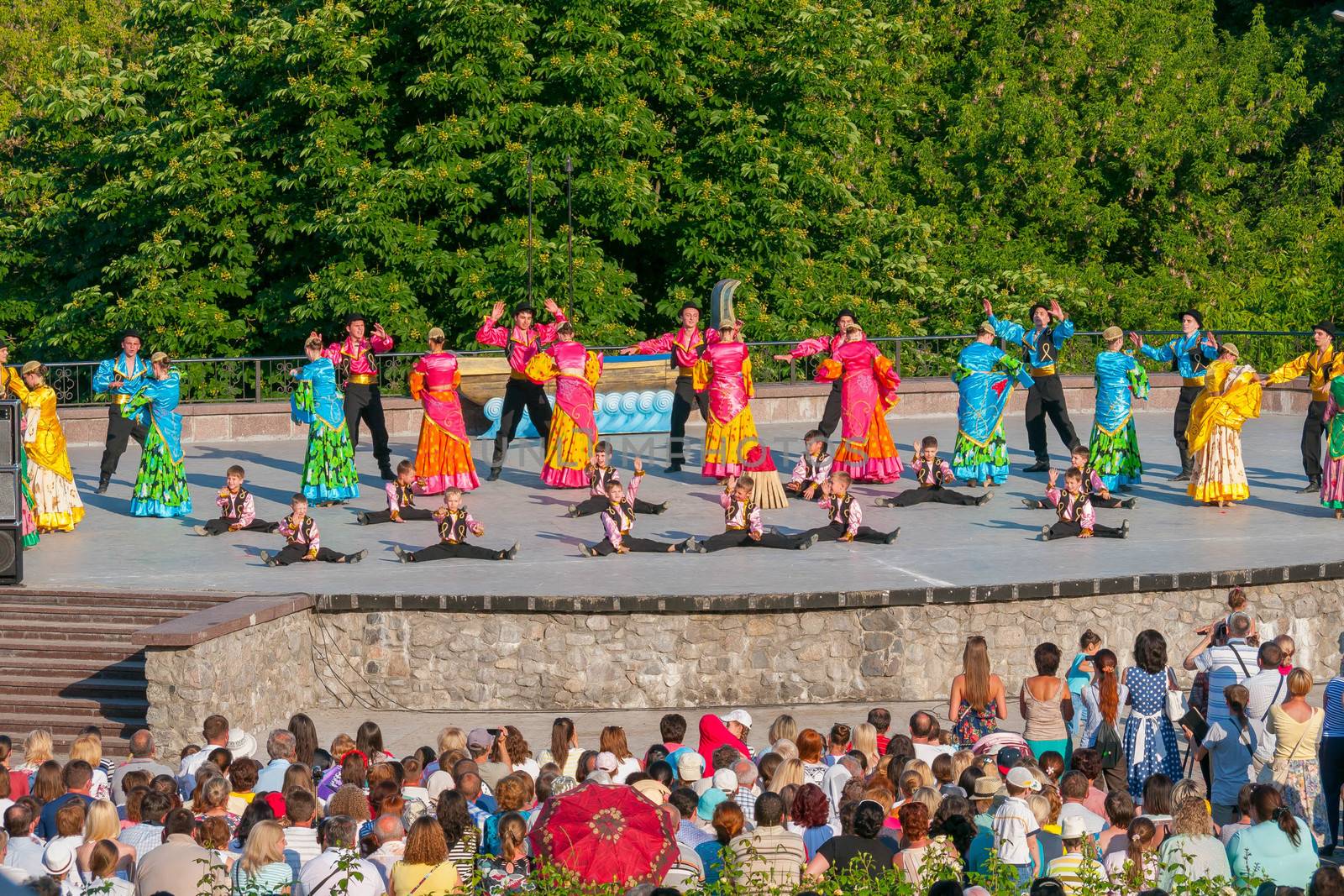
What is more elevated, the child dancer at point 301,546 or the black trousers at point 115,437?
the black trousers at point 115,437

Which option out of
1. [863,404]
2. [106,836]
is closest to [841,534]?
[863,404]

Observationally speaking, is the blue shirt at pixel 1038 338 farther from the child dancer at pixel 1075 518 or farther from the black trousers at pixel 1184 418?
the child dancer at pixel 1075 518

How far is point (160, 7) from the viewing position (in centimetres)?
2936

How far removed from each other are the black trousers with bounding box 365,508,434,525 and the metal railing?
21.7 feet

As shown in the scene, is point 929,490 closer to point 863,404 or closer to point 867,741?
point 863,404

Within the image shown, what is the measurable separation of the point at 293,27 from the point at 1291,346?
15.9 metres

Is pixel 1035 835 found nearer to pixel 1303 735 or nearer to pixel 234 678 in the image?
pixel 1303 735

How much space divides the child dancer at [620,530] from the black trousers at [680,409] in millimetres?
4477

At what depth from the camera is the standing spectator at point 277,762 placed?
404 inches

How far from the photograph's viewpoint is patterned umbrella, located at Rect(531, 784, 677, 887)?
26.5ft

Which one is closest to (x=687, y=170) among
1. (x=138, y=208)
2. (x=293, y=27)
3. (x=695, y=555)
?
(x=293, y=27)

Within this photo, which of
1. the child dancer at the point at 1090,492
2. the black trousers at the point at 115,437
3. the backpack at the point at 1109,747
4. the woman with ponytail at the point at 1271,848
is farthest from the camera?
the black trousers at the point at 115,437

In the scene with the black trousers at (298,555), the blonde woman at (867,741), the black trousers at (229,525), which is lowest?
the blonde woman at (867,741)

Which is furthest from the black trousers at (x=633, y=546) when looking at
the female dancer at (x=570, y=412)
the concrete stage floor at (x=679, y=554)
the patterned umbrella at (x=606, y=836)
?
the patterned umbrella at (x=606, y=836)
